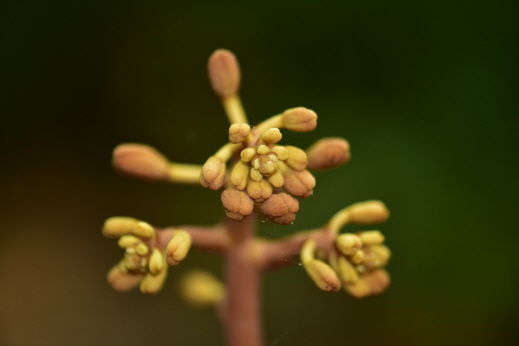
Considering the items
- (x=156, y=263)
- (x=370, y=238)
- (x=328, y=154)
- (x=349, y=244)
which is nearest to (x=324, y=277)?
(x=349, y=244)

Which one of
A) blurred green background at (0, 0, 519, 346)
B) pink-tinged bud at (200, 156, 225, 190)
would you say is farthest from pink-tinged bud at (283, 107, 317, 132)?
blurred green background at (0, 0, 519, 346)

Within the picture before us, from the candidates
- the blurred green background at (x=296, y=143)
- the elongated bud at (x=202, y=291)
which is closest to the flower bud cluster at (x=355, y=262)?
the elongated bud at (x=202, y=291)

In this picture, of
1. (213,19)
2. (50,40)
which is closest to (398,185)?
(213,19)

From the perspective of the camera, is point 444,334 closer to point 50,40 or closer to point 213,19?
point 213,19

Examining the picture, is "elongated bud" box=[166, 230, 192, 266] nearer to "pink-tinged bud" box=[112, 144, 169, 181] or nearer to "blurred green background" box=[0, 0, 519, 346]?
"pink-tinged bud" box=[112, 144, 169, 181]

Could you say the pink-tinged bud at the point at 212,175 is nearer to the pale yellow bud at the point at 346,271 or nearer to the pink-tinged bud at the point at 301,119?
the pink-tinged bud at the point at 301,119
